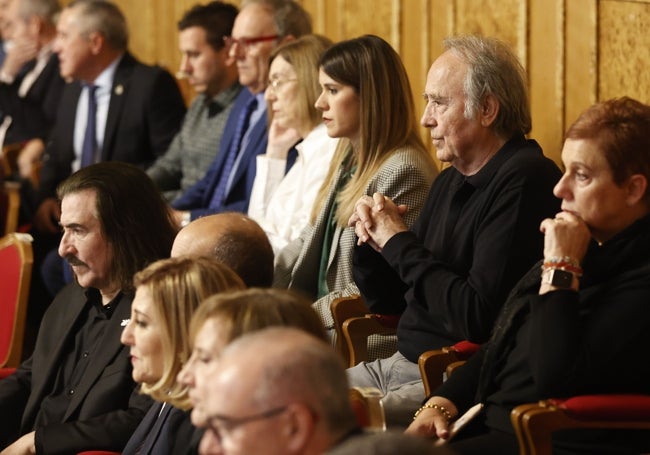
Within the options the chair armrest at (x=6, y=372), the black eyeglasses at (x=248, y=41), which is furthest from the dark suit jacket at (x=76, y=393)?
the black eyeglasses at (x=248, y=41)

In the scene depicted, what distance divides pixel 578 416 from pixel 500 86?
1134 mm

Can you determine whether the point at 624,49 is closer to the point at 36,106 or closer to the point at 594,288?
the point at 594,288

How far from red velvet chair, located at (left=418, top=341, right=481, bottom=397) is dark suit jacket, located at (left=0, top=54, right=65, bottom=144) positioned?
4824 millimetres

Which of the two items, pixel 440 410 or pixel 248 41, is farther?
pixel 248 41

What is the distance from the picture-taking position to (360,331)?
3803 millimetres

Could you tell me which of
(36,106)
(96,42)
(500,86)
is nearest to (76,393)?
(500,86)

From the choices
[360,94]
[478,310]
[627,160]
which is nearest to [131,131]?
[360,94]

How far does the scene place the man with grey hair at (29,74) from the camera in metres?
7.68

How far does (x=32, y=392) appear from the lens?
3.75 metres

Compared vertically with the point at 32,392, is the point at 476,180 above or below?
above

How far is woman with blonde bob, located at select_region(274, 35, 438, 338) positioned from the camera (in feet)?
13.1

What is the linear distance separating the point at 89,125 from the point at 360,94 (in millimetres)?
2830

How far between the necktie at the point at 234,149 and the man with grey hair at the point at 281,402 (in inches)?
144

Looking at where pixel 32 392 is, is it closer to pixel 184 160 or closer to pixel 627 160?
pixel 627 160
